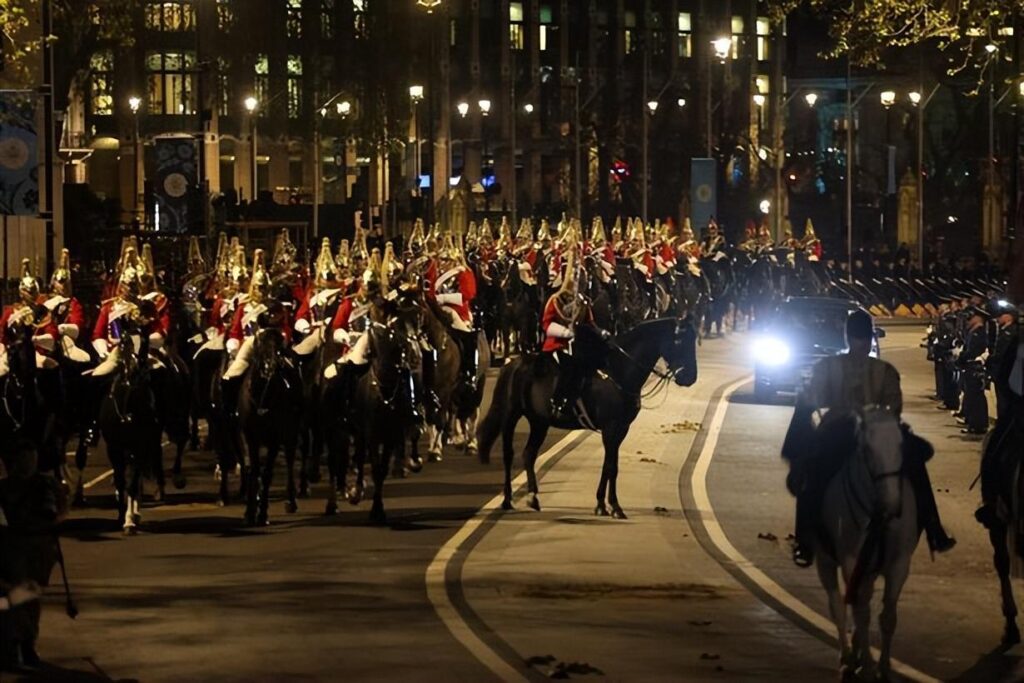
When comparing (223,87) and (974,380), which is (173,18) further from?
(974,380)

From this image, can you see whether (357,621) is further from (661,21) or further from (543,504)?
(661,21)

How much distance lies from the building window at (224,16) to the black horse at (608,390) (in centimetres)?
6865

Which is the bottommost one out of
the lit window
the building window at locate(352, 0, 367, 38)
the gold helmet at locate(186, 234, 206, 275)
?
the gold helmet at locate(186, 234, 206, 275)

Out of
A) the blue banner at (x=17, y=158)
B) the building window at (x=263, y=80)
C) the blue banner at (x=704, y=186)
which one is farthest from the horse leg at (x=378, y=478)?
the building window at (x=263, y=80)

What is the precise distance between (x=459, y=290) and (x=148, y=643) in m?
18.1

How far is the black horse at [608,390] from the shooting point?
2284 cm

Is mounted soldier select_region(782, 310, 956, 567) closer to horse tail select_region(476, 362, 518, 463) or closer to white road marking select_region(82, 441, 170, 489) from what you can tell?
horse tail select_region(476, 362, 518, 463)

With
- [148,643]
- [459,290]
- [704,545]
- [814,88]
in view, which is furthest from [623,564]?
[814,88]

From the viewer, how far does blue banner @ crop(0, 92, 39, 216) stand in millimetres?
31219

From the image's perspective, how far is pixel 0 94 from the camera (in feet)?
104

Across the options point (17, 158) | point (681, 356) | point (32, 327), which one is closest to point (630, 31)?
point (17, 158)

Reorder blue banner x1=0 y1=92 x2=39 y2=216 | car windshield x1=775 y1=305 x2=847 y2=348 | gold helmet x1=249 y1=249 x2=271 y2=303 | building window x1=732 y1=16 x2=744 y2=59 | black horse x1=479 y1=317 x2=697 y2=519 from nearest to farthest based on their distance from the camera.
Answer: black horse x1=479 y1=317 x2=697 y2=519 → gold helmet x1=249 y1=249 x2=271 y2=303 → blue banner x1=0 y1=92 x2=39 y2=216 → car windshield x1=775 y1=305 x2=847 y2=348 → building window x1=732 y1=16 x2=744 y2=59

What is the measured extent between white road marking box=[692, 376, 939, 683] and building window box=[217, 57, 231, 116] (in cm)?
6739

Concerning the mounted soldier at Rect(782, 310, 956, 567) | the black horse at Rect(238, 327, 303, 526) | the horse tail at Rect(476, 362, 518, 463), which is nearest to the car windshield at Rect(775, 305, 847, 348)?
the horse tail at Rect(476, 362, 518, 463)
